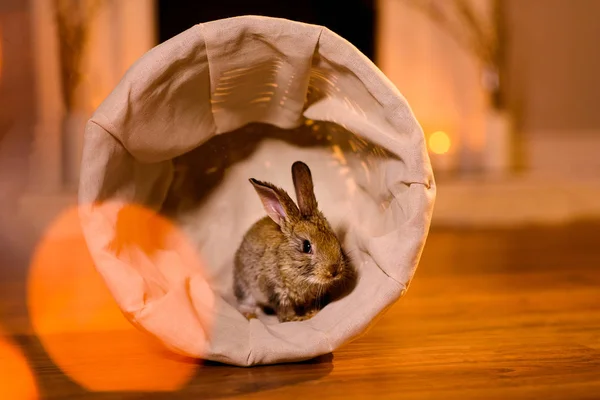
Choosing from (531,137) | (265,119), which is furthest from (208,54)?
(531,137)

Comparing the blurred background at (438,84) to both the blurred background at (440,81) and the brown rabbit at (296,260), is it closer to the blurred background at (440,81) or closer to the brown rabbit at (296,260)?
the blurred background at (440,81)

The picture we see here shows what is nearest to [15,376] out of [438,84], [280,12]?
[280,12]

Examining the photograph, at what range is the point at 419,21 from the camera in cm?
379

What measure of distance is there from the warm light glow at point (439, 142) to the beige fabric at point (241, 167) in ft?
7.76

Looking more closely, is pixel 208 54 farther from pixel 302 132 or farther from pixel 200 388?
pixel 200 388

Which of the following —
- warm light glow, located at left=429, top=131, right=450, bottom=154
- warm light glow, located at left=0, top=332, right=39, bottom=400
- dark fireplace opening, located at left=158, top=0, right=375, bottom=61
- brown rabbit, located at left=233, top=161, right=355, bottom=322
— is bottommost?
warm light glow, located at left=429, top=131, right=450, bottom=154

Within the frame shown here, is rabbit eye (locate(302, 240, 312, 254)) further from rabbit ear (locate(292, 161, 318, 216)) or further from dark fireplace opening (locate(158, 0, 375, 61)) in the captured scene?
dark fireplace opening (locate(158, 0, 375, 61))

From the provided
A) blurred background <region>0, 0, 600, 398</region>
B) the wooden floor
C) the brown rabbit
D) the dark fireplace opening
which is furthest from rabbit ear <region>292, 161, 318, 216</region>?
the dark fireplace opening

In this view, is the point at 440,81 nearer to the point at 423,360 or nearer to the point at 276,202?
the point at 276,202

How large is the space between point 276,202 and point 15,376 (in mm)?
596

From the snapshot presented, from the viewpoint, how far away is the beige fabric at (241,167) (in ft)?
3.61

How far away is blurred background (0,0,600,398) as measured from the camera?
3324 mm

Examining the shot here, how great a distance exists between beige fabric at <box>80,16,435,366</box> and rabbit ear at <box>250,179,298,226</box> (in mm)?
165

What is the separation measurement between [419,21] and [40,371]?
3228 mm
